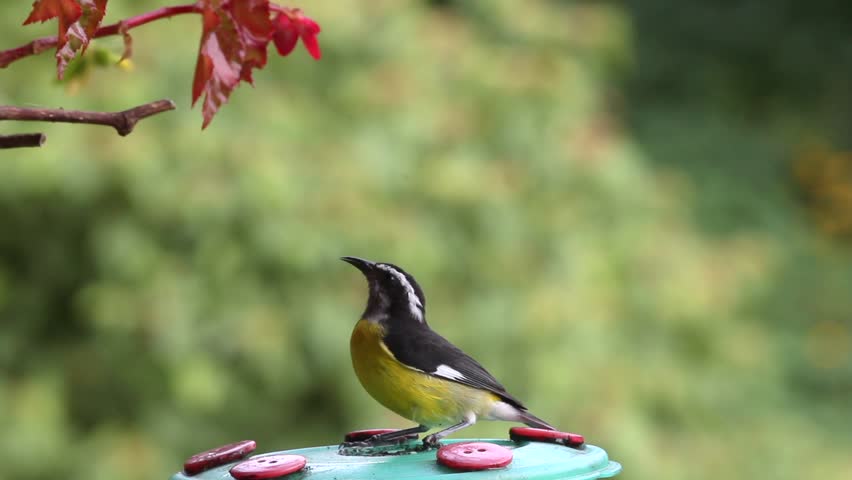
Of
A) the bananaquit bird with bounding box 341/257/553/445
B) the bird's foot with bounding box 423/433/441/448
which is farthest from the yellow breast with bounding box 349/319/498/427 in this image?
the bird's foot with bounding box 423/433/441/448

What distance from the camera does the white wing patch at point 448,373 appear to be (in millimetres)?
2617

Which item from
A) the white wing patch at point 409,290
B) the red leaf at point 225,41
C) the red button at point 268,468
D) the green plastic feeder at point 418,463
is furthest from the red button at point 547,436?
the red leaf at point 225,41

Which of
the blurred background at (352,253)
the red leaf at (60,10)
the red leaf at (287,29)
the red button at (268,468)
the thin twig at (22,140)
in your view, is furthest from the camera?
the blurred background at (352,253)

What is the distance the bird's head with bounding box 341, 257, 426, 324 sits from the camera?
2.74 metres

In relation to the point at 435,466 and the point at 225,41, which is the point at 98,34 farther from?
the point at 435,466

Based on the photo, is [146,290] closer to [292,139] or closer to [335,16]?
[292,139]

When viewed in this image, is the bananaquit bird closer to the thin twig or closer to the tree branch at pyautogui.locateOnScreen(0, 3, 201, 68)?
the tree branch at pyautogui.locateOnScreen(0, 3, 201, 68)

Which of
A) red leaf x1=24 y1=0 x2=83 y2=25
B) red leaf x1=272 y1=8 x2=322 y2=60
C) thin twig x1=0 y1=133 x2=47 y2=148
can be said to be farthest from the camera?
red leaf x1=272 y1=8 x2=322 y2=60

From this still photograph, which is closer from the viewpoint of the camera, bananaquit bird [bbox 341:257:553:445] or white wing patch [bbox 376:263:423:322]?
bananaquit bird [bbox 341:257:553:445]

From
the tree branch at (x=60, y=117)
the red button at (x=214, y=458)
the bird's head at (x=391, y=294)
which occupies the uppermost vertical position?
the bird's head at (x=391, y=294)

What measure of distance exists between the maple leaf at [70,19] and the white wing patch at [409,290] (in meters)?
1.20

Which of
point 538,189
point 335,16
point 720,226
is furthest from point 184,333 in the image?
point 720,226

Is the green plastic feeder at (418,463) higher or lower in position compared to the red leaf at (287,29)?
lower

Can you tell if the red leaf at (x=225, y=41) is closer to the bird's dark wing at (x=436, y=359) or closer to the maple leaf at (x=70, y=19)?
the maple leaf at (x=70, y=19)
